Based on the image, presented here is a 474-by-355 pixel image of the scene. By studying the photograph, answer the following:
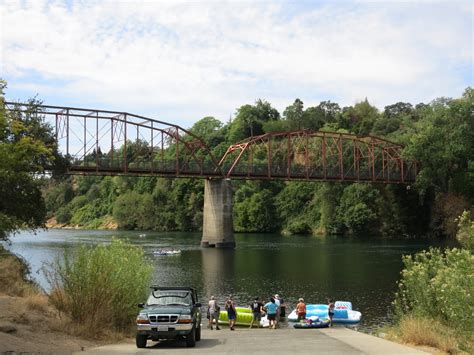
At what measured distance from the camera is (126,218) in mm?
179250

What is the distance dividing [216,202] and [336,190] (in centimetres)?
4171

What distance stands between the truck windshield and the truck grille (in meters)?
1.08

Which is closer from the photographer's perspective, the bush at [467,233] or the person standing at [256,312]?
the bush at [467,233]

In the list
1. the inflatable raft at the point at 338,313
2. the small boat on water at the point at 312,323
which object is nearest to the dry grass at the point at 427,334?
the small boat on water at the point at 312,323

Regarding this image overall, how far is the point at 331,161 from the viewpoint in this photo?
463 ft

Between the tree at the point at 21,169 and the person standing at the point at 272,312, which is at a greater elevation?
the tree at the point at 21,169

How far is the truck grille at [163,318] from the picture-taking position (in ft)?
63.2

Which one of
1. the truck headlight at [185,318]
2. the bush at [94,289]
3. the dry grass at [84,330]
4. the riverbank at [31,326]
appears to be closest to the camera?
the riverbank at [31,326]

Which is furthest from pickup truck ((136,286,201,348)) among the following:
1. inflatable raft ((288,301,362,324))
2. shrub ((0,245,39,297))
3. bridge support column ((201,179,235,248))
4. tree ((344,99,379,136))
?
tree ((344,99,379,136))

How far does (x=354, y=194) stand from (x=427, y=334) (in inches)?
4320

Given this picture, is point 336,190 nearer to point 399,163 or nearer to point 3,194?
point 399,163

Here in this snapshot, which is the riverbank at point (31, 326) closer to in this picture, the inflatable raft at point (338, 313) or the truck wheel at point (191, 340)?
the truck wheel at point (191, 340)

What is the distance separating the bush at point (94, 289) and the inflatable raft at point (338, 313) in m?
13.0

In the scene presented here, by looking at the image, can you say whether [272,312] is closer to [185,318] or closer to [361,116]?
[185,318]
